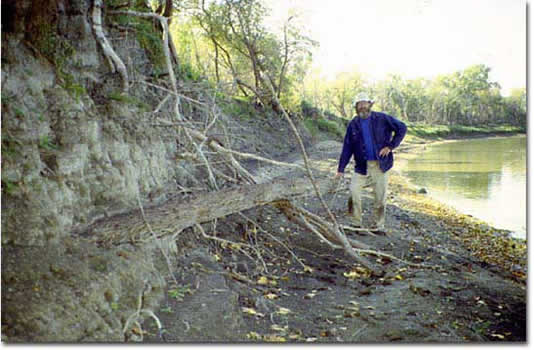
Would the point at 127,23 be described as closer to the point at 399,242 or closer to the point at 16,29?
the point at 16,29

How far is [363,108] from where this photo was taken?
4.34m

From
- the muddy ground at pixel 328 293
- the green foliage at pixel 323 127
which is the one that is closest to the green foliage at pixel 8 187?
the muddy ground at pixel 328 293

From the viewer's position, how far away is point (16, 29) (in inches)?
109

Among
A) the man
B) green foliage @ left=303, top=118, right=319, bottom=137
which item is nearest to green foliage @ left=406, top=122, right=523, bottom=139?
green foliage @ left=303, top=118, right=319, bottom=137

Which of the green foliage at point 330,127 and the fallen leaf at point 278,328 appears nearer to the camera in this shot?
the fallen leaf at point 278,328

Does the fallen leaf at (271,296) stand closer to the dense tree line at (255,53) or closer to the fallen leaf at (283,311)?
the fallen leaf at (283,311)

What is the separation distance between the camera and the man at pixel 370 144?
4.34 metres

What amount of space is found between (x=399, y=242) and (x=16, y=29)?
170 inches

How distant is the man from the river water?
120 cm

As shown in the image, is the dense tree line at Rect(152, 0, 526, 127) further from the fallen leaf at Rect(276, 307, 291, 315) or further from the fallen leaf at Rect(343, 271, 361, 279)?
the fallen leaf at Rect(276, 307, 291, 315)

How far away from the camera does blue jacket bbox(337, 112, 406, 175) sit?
170 inches

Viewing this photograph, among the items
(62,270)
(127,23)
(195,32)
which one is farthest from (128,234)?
(195,32)

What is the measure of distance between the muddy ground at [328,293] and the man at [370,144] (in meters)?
0.73

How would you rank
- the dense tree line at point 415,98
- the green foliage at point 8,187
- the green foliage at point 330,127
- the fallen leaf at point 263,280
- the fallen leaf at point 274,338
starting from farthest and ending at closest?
the green foliage at point 330,127, the dense tree line at point 415,98, the fallen leaf at point 263,280, the fallen leaf at point 274,338, the green foliage at point 8,187
